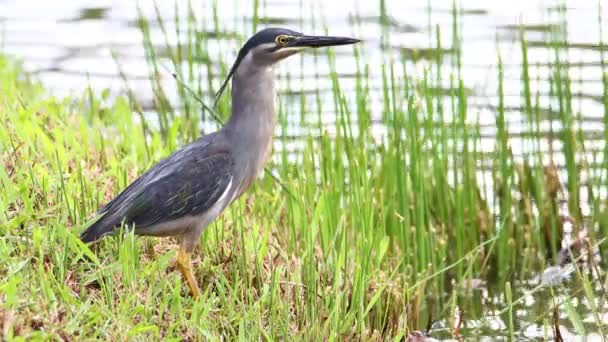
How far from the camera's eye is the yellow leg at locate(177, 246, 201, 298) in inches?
197

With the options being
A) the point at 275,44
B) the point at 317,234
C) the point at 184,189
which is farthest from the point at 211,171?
the point at 317,234

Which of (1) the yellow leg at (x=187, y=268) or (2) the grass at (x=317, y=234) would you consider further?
(1) the yellow leg at (x=187, y=268)

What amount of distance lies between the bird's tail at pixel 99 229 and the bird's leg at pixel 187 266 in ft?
1.04

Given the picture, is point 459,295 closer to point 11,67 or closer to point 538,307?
point 538,307

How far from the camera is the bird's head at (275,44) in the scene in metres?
5.29

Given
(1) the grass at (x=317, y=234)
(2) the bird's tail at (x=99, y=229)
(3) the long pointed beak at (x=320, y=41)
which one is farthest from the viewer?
(3) the long pointed beak at (x=320, y=41)

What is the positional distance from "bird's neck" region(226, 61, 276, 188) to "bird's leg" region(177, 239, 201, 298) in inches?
17.5

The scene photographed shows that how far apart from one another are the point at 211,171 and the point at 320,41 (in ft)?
2.38

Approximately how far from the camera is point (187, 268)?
5.04 metres

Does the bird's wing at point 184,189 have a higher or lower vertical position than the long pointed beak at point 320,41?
lower

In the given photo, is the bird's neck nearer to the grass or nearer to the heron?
the heron

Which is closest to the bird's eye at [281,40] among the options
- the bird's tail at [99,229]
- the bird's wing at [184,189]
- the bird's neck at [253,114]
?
the bird's neck at [253,114]

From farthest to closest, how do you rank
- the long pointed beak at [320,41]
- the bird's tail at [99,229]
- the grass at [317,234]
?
the long pointed beak at [320,41]
the bird's tail at [99,229]
the grass at [317,234]

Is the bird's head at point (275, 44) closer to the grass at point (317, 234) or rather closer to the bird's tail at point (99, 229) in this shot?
the grass at point (317, 234)
